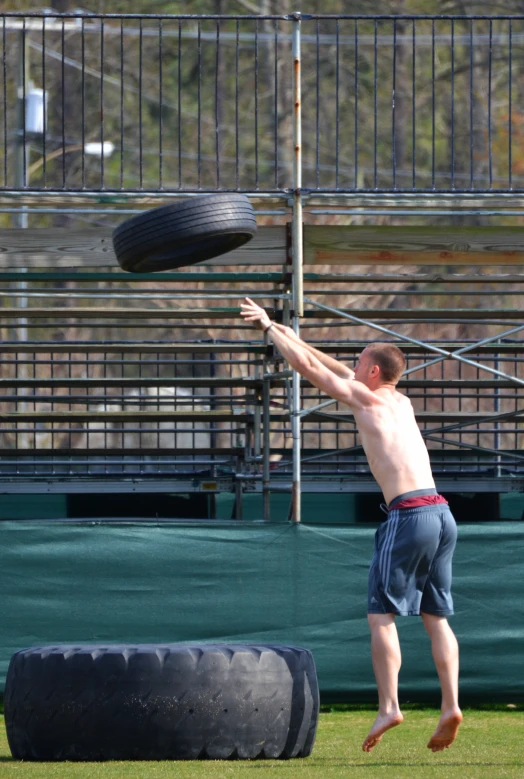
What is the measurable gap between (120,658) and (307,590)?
263 cm

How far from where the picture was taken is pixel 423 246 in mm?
9148

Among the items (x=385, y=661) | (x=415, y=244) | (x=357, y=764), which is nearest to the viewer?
(x=385, y=661)

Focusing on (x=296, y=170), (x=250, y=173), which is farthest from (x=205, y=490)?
(x=250, y=173)

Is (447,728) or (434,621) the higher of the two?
(434,621)

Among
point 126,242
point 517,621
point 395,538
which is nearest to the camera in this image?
point 395,538

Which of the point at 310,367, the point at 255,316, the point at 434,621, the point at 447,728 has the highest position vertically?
the point at 255,316

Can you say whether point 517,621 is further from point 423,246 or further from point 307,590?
point 423,246

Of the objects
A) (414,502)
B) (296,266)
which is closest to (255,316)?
(414,502)

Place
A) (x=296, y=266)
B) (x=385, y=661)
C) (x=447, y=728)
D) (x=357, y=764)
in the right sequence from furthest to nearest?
(x=296, y=266)
(x=357, y=764)
(x=385, y=661)
(x=447, y=728)

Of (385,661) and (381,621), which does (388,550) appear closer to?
(381,621)

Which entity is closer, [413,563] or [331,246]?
[413,563]

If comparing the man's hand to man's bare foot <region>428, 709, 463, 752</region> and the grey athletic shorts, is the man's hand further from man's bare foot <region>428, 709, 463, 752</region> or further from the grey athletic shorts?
man's bare foot <region>428, 709, 463, 752</region>

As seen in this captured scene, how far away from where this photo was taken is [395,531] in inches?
236

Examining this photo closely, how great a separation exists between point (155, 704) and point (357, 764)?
3.23 ft
